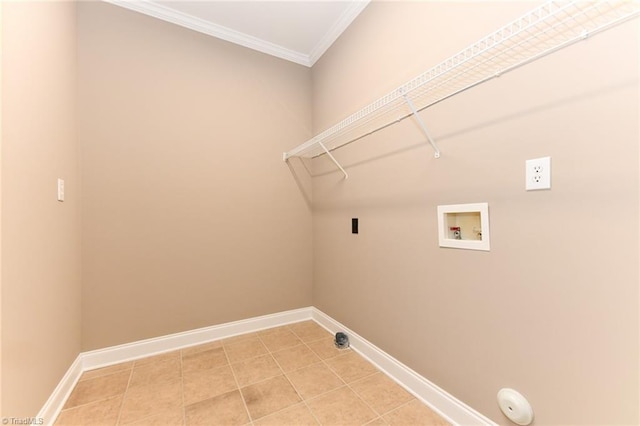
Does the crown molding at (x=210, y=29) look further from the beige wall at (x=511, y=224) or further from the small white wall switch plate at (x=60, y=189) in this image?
the small white wall switch plate at (x=60, y=189)

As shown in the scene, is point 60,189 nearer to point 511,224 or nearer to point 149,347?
point 149,347

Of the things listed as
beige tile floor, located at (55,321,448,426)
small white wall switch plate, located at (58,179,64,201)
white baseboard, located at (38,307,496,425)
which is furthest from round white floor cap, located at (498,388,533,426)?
small white wall switch plate, located at (58,179,64,201)

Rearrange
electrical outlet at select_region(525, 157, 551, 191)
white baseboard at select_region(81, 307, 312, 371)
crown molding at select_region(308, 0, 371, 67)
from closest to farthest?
electrical outlet at select_region(525, 157, 551, 191)
white baseboard at select_region(81, 307, 312, 371)
crown molding at select_region(308, 0, 371, 67)

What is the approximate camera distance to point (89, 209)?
5.96 feet

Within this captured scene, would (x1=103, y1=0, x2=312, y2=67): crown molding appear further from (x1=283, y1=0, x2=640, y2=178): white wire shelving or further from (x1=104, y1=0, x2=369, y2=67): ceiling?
(x1=283, y1=0, x2=640, y2=178): white wire shelving

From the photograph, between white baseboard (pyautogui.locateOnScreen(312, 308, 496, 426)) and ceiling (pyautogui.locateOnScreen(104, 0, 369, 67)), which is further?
ceiling (pyautogui.locateOnScreen(104, 0, 369, 67))

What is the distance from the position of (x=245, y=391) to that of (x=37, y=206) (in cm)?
141

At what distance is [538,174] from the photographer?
1.01m

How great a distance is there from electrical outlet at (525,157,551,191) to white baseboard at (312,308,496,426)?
1037mm

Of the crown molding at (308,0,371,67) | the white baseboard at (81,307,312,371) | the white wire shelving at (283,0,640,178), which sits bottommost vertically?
the white baseboard at (81,307,312,371)

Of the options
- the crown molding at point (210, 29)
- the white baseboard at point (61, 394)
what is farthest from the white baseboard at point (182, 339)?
the crown molding at point (210, 29)

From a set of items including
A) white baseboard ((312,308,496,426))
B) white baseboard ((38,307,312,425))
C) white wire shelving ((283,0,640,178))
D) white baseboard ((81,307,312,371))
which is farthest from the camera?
white baseboard ((81,307,312,371))

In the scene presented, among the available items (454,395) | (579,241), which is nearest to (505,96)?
(579,241)

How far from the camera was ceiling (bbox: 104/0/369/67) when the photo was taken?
1.99 m
